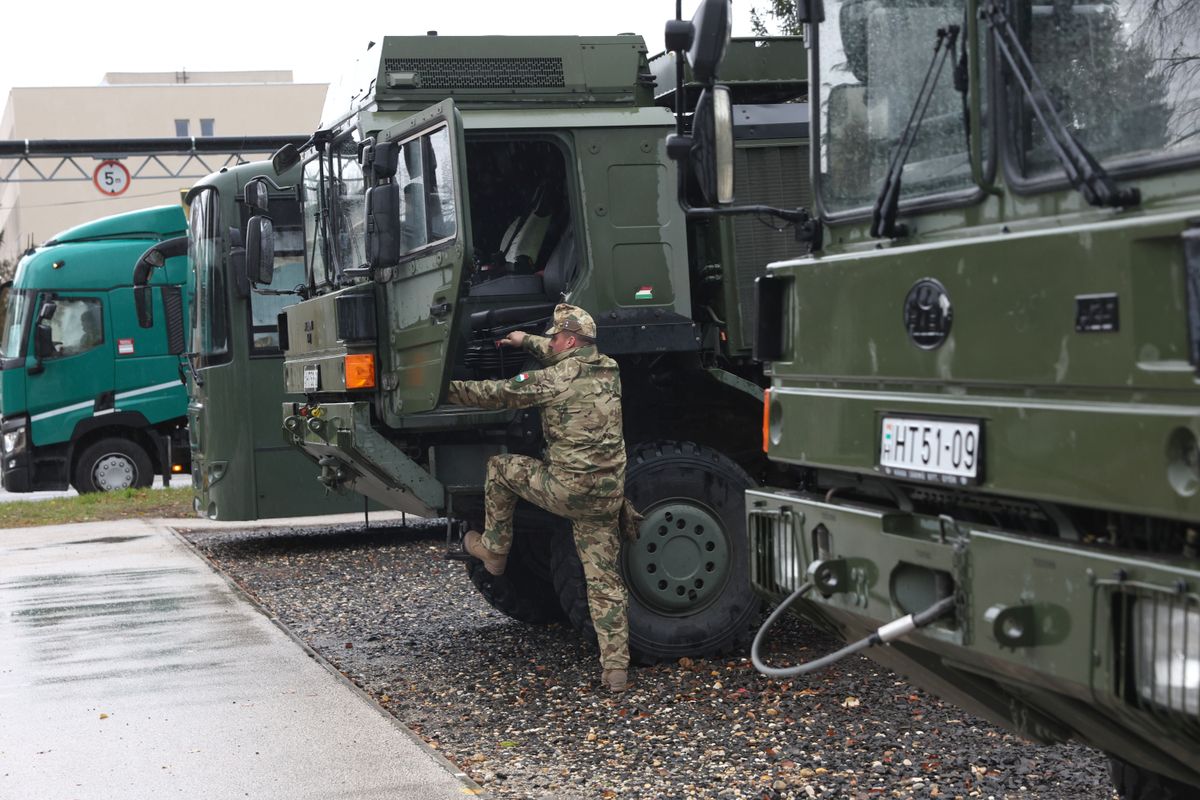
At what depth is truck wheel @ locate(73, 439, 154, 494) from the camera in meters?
17.7

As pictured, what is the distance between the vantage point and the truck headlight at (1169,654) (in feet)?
10.2

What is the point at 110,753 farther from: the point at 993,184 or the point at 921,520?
the point at 993,184

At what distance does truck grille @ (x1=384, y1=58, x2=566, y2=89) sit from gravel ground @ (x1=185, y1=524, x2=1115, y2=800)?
297 centimetres

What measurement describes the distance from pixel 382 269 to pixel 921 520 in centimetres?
443

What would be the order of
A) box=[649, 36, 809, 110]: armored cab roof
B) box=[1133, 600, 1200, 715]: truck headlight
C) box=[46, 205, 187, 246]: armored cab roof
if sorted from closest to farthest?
box=[1133, 600, 1200, 715]: truck headlight → box=[649, 36, 809, 110]: armored cab roof → box=[46, 205, 187, 246]: armored cab roof

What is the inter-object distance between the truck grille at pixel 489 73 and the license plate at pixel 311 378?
67.3 inches

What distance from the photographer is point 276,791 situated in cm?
553

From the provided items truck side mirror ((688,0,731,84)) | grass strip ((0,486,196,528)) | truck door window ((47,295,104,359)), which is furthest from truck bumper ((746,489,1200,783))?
truck door window ((47,295,104,359))

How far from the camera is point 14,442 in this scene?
17.6m

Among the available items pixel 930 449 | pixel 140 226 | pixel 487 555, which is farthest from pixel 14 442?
pixel 930 449

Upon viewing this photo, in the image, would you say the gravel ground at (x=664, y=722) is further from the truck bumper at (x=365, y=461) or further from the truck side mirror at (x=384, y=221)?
the truck side mirror at (x=384, y=221)

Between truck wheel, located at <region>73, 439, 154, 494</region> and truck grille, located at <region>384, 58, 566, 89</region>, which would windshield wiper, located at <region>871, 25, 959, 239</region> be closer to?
truck grille, located at <region>384, 58, 566, 89</region>

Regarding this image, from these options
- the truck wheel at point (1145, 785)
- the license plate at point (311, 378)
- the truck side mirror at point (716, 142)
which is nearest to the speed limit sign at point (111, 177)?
the license plate at point (311, 378)

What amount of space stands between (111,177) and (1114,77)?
28.7 meters
